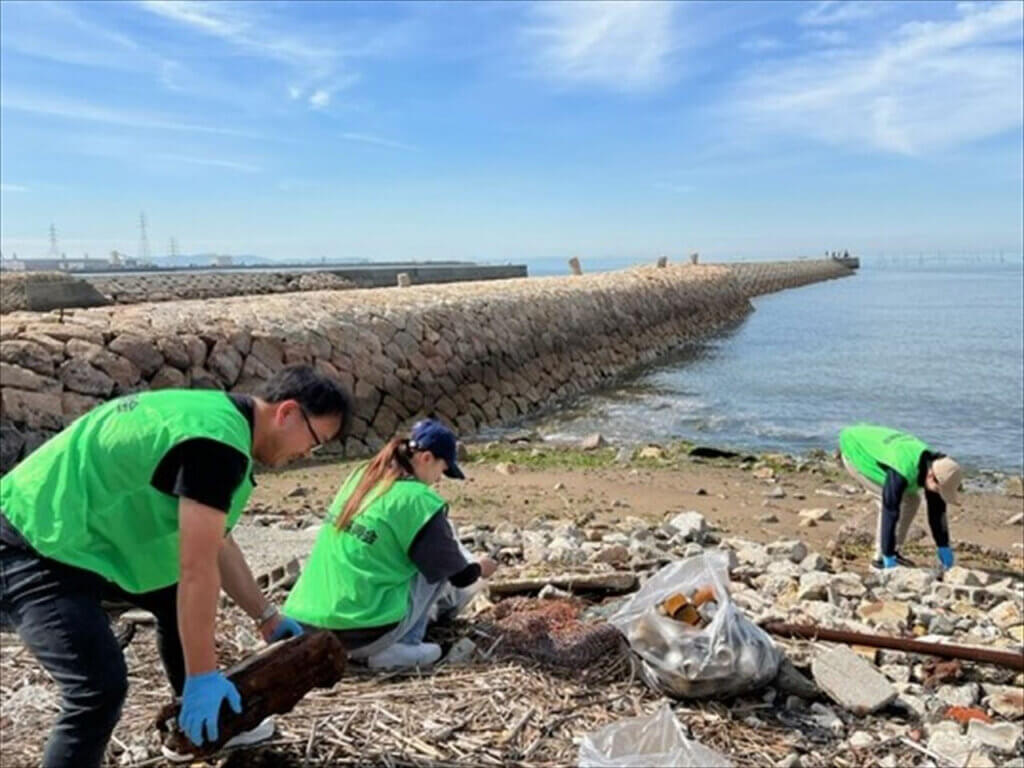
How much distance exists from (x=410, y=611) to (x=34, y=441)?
6.77m

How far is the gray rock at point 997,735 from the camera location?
3344 millimetres

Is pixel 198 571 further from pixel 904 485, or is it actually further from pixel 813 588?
pixel 904 485

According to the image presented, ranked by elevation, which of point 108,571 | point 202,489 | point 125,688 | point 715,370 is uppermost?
point 202,489

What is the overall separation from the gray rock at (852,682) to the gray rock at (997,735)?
12.3 inches

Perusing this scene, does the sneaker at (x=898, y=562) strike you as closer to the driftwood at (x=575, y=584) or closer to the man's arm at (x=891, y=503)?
the man's arm at (x=891, y=503)

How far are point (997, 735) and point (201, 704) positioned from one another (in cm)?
287

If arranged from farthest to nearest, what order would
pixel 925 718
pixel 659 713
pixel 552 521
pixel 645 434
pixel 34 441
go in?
pixel 645 434
pixel 34 441
pixel 552 521
pixel 925 718
pixel 659 713

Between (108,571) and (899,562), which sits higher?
(108,571)

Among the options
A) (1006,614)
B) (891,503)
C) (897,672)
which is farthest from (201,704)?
(891,503)

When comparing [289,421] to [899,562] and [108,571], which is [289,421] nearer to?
[108,571]

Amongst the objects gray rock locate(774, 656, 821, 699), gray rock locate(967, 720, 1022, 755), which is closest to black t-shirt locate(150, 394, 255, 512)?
gray rock locate(774, 656, 821, 699)

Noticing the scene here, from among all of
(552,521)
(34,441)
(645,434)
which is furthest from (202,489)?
(645,434)

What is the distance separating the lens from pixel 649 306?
28828mm

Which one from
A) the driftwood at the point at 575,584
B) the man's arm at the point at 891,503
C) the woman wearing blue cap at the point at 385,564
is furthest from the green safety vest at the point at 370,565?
the man's arm at the point at 891,503
